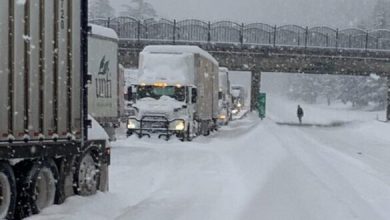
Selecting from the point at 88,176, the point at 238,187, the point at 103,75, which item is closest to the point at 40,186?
the point at 88,176

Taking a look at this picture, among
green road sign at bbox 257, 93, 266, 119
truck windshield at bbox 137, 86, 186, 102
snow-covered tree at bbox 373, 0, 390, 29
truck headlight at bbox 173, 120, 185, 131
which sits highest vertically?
snow-covered tree at bbox 373, 0, 390, 29

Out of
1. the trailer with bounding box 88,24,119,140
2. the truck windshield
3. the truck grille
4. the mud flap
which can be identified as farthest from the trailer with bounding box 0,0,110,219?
the truck windshield

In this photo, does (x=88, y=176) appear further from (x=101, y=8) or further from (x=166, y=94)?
(x=101, y=8)

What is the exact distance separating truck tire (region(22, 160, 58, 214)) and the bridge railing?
4676 centimetres

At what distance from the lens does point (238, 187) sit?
529 inches

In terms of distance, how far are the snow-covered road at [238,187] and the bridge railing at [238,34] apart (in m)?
34.9

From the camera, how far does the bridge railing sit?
57531 mm

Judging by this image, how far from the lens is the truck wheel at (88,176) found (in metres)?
11.2

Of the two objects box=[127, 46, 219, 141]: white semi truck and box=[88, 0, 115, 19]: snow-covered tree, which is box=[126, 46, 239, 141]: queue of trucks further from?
box=[88, 0, 115, 19]: snow-covered tree

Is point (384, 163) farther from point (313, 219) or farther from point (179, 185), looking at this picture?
point (313, 219)

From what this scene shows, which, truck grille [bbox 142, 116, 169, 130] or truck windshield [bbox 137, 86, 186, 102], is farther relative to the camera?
truck windshield [bbox 137, 86, 186, 102]

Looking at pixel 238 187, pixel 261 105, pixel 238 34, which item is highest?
pixel 238 34

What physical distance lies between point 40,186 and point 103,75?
1160 centimetres

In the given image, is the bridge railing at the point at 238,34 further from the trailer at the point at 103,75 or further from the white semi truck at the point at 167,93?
the trailer at the point at 103,75
